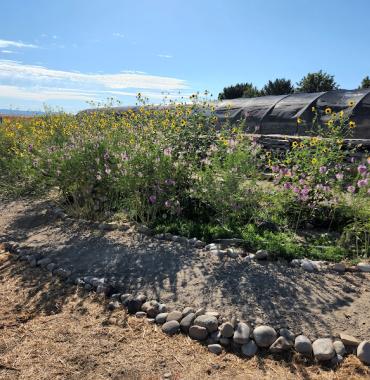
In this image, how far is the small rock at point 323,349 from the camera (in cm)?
249

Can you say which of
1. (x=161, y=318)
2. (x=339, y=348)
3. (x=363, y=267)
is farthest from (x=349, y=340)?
(x=161, y=318)

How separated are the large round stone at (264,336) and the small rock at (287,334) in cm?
5

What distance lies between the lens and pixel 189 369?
2475mm

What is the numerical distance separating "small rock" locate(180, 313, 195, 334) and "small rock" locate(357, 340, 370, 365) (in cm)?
116

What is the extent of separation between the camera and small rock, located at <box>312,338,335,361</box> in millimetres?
2488

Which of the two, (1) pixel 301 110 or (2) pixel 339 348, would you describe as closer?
(2) pixel 339 348

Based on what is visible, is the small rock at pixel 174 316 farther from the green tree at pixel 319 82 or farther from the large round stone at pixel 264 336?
the green tree at pixel 319 82

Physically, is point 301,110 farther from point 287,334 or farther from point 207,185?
point 287,334

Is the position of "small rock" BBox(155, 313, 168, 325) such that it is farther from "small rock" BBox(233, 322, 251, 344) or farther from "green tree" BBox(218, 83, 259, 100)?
"green tree" BBox(218, 83, 259, 100)

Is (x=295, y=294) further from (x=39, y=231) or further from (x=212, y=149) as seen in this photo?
(x=39, y=231)

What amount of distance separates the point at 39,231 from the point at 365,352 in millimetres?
3997

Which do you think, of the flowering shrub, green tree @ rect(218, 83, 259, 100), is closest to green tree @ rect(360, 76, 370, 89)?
green tree @ rect(218, 83, 259, 100)

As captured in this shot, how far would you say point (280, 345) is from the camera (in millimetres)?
2590

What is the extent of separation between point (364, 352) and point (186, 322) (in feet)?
4.00
